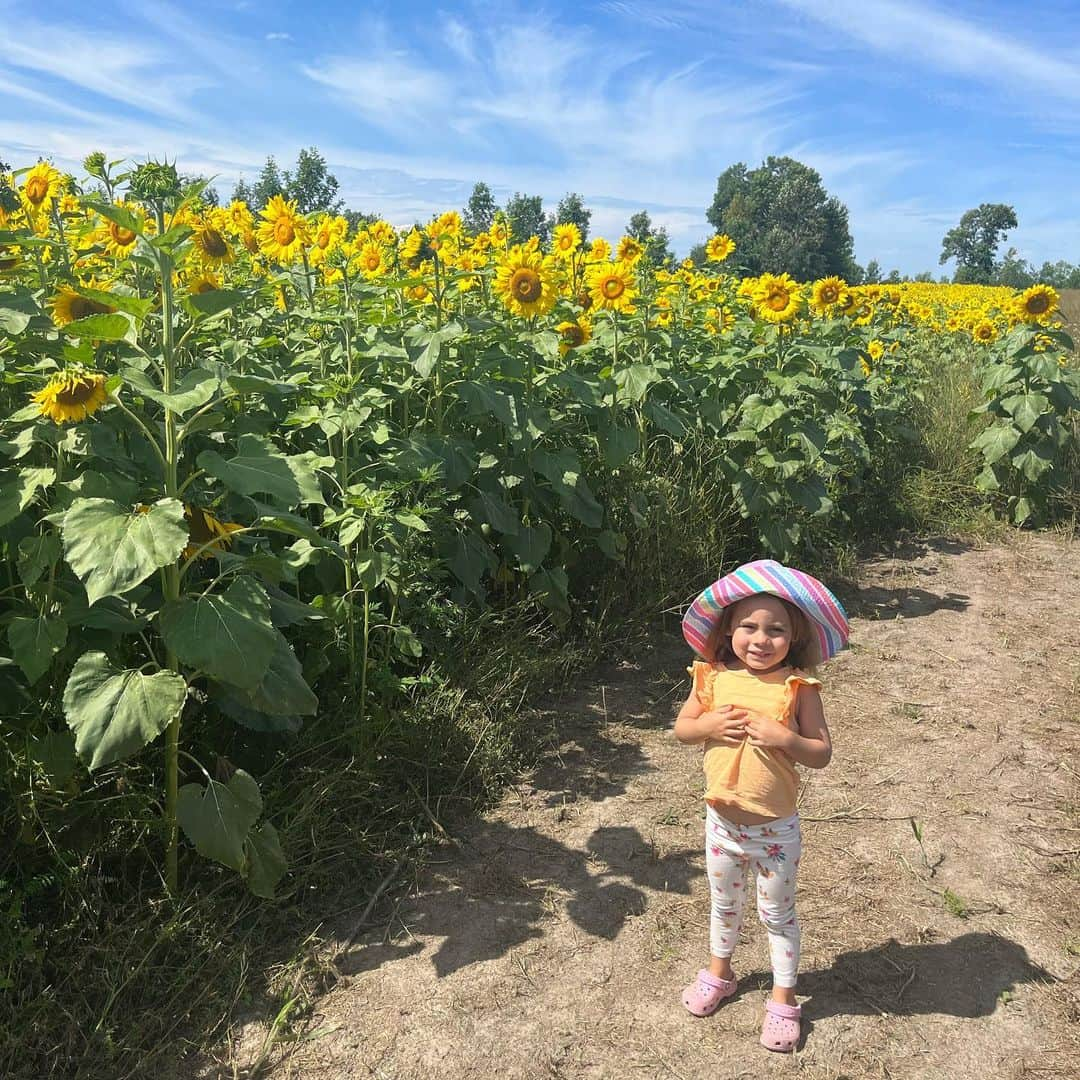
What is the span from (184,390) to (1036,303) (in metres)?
5.94

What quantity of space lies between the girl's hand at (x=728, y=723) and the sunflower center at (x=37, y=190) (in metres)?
3.18

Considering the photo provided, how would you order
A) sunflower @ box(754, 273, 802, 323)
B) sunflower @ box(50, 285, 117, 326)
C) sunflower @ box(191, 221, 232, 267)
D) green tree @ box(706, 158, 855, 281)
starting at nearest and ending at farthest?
sunflower @ box(50, 285, 117, 326), sunflower @ box(191, 221, 232, 267), sunflower @ box(754, 273, 802, 323), green tree @ box(706, 158, 855, 281)

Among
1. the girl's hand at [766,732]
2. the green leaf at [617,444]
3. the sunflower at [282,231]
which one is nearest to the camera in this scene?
the girl's hand at [766,732]

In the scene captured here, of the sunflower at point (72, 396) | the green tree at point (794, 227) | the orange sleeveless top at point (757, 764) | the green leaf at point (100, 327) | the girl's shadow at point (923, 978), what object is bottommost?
the girl's shadow at point (923, 978)

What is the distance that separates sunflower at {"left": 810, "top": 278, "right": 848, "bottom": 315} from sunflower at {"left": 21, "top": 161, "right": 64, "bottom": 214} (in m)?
4.28

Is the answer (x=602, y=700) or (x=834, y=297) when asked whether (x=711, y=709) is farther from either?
(x=834, y=297)

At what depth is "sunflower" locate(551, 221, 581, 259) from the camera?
205 inches

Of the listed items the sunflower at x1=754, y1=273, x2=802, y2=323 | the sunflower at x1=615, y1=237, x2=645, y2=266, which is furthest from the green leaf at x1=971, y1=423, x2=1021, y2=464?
the sunflower at x1=615, y1=237, x2=645, y2=266

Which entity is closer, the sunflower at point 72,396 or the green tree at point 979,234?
the sunflower at point 72,396

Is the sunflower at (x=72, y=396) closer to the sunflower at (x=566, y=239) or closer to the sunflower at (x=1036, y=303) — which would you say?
the sunflower at (x=566, y=239)

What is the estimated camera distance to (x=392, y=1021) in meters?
2.31

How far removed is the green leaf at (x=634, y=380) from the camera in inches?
174

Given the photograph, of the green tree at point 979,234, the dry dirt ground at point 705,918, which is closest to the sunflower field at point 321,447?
the dry dirt ground at point 705,918

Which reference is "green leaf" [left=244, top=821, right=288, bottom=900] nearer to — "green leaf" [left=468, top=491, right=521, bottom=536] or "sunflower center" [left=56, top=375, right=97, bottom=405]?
"sunflower center" [left=56, top=375, right=97, bottom=405]
